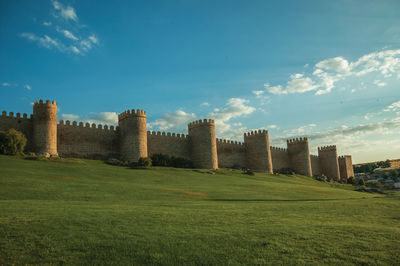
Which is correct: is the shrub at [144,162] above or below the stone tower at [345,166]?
above

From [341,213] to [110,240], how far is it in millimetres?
8365

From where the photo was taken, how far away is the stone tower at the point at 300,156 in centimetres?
5922

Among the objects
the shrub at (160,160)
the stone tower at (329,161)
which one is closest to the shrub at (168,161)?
the shrub at (160,160)

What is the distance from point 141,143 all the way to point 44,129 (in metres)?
10.5

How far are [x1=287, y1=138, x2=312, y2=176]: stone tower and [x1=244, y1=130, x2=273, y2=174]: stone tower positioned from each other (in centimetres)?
1243

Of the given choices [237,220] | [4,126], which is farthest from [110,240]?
[4,126]

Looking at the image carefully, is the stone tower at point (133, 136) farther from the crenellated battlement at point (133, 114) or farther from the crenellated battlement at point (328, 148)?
the crenellated battlement at point (328, 148)

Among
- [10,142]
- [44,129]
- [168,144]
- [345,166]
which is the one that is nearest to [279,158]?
[345,166]

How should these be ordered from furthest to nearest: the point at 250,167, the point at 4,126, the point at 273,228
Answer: the point at 250,167, the point at 4,126, the point at 273,228

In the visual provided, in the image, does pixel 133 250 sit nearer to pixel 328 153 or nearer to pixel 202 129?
pixel 202 129

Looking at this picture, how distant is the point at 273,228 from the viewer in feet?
23.3

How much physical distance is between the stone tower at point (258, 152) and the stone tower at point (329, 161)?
25040 millimetres

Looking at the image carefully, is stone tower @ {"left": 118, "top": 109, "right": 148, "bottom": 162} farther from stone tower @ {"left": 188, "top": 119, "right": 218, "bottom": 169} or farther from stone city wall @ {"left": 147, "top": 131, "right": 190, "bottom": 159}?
stone tower @ {"left": 188, "top": 119, "right": 218, "bottom": 169}

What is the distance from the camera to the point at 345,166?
72.8 m
